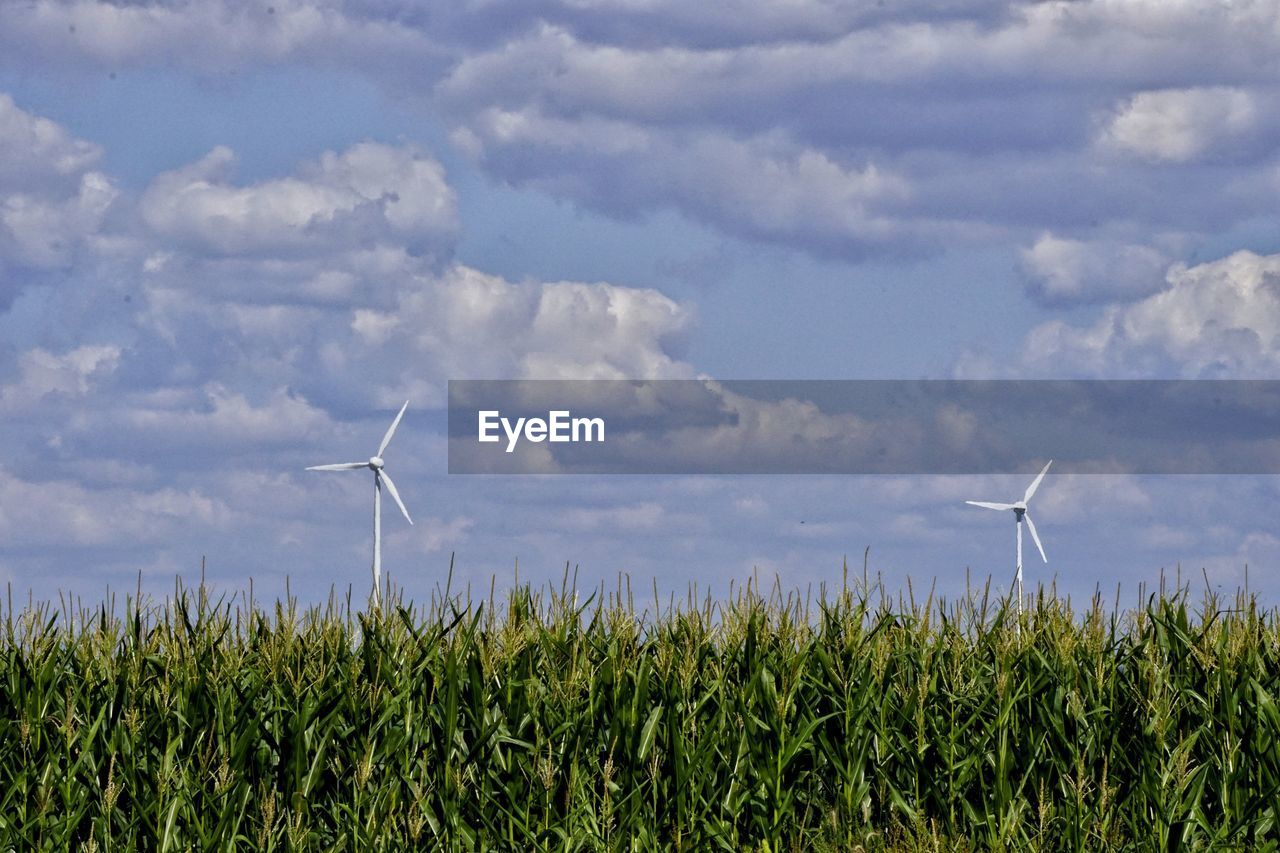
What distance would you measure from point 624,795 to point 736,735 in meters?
1.40

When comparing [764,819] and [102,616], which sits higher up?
[102,616]

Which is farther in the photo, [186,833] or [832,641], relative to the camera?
[832,641]

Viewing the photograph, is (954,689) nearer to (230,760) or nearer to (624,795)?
(624,795)

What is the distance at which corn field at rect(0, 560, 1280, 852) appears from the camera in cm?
1569

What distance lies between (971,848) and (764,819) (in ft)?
7.47

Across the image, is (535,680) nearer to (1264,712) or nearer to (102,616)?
(102,616)

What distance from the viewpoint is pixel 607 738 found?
16.2 metres

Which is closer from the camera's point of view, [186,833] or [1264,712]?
[186,833]

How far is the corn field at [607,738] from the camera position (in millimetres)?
15688

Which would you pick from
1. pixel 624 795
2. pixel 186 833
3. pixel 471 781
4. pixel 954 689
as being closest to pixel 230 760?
pixel 186 833

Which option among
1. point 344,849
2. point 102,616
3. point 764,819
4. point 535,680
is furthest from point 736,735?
point 102,616

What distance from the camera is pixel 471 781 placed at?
15.8m

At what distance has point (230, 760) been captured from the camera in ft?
51.9

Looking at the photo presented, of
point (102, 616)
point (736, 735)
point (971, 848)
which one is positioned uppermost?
point (102, 616)
